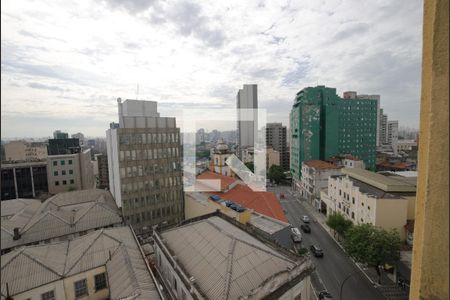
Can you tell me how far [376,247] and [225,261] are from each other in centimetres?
1261

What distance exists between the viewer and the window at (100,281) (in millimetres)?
12398

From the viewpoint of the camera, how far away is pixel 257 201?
983 inches

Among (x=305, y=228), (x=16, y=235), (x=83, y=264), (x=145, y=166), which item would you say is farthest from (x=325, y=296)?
(x=16, y=235)

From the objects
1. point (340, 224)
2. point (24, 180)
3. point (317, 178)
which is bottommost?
point (340, 224)

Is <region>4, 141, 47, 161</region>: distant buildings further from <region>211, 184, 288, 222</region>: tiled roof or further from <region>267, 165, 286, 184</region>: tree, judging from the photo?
<region>267, 165, 286, 184</region>: tree

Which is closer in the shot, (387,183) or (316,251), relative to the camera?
(316,251)

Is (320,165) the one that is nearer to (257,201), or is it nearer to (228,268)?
(257,201)

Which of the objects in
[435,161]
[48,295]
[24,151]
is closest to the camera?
[435,161]

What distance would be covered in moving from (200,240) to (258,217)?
8.91 m

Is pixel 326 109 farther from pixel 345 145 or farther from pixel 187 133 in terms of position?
pixel 187 133

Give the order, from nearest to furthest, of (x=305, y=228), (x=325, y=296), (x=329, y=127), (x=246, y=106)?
1. (x=325, y=296)
2. (x=305, y=228)
3. (x=329, y=127)
4. (x=246, y=106)

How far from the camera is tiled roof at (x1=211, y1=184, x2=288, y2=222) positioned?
75.9 feet

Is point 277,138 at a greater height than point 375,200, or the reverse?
point 277,138

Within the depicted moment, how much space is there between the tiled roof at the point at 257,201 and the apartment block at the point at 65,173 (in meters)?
27.8
